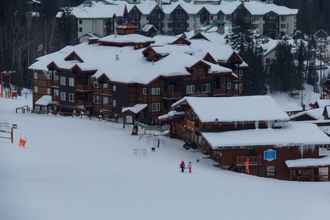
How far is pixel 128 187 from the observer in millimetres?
28062

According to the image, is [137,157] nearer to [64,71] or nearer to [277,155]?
[277,155]

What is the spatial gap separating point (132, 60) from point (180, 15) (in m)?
50.5

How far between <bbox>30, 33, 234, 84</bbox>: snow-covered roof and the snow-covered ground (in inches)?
356

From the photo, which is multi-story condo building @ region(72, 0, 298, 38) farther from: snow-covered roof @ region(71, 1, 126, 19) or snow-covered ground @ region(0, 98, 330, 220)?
snow-covered ground @ region(0, 98, 330, 220)

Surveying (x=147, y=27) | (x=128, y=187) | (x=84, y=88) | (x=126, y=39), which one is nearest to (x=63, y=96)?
(x=84, y=88)

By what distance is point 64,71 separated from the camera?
50625 millimetres

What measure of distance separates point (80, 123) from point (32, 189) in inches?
644

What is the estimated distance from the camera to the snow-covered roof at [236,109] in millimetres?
35969

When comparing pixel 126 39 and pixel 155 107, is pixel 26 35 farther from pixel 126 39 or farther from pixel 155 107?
pixel 155 107

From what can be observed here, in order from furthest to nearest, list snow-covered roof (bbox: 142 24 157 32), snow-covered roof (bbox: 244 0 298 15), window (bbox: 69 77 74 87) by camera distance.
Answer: snow-covered roof (bbox: 244 0 298 15) < snow-covered roof (bbox: 142 24 157 32) < window (bbox: 69 77 74 87)

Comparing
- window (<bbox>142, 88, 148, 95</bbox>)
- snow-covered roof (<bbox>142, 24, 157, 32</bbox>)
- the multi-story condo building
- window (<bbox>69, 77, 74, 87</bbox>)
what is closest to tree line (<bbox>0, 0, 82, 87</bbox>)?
the multi-story condo building

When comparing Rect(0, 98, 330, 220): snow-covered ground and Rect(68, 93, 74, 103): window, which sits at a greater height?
Rect(68, 93, 74, 103): window

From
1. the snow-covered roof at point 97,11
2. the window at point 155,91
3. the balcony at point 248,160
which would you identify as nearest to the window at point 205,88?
the window at point 155,91

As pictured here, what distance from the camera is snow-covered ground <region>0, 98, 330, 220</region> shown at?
81.7 ft
